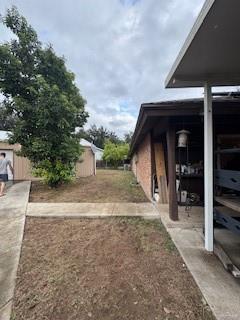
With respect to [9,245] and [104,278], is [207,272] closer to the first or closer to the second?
[104,278]

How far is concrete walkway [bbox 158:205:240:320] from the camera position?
233 centimetres

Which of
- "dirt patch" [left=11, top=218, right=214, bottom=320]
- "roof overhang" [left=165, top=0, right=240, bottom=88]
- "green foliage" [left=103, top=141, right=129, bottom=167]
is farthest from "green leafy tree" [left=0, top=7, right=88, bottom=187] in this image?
"green foliage" [left=103, top=141, right=129, bottom=167]

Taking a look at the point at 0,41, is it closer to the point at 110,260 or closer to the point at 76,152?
the point at 76,152

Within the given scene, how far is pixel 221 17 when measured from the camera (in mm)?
2248

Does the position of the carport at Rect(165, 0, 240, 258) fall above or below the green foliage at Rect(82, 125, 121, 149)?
below

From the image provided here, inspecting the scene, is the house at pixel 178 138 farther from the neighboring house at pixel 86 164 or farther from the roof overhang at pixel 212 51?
the neighboring house at pixel 86 164

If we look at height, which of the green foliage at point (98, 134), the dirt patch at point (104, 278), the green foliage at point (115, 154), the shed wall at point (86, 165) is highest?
the green foliage at point (98, 134)

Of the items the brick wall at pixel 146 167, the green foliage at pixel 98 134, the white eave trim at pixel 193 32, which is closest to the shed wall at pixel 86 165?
the brick wall at pixel 146 167

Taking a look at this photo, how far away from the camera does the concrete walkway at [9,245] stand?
2619 millimetres

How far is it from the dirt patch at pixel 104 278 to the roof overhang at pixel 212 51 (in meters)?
2.72

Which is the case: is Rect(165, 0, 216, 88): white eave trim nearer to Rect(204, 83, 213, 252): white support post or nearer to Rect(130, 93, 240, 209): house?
Rect(204, 83, 213, 252): white support post

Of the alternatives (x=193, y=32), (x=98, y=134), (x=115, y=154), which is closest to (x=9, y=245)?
(x=193, y=32)

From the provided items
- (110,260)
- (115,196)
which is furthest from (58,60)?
(110,260)

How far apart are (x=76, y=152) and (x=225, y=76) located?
27.3ft
